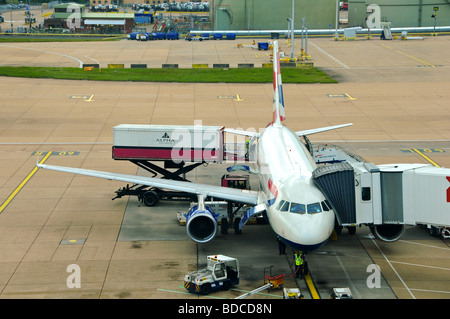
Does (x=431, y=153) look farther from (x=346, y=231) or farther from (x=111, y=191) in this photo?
(x=111, y=191)

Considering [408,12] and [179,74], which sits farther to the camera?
[408,12]

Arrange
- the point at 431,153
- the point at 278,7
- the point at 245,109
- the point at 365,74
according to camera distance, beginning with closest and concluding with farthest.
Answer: the point at 431,153 < the point at 245,109 < the point at 365,74 < the point at 278,7

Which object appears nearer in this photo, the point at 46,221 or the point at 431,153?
the point at 46,221

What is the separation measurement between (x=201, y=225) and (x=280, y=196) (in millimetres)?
5179

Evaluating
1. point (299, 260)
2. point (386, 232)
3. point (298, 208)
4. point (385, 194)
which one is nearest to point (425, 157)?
point (386, 232)

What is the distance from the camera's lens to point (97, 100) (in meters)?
84.8

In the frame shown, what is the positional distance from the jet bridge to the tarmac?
10.0 ft

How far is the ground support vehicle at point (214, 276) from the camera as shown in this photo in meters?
34.1

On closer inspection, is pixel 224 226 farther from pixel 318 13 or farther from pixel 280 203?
pixel 318 13

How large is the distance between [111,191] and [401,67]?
6838 centimetres

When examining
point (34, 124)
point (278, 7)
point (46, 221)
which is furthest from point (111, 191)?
point (278, 7)

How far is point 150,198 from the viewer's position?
4841 centimetres

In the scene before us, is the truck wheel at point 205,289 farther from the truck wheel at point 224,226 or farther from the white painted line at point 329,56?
the white painted line at point 329,56

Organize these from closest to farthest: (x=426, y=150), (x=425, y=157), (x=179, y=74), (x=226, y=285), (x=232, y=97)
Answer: (x=226, y=285) → (x=425, y=157) → (x=426, y=150) → (x=232, y=97) → (x=179, y=74)
